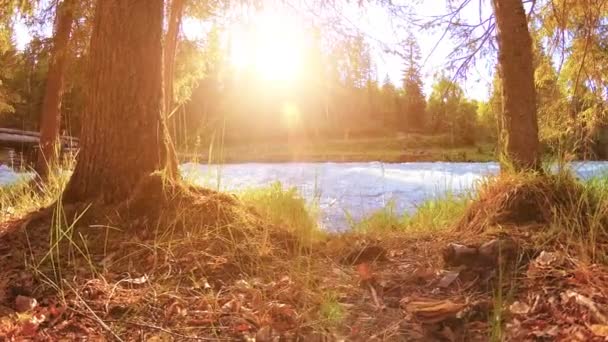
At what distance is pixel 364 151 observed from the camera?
35.2 meters

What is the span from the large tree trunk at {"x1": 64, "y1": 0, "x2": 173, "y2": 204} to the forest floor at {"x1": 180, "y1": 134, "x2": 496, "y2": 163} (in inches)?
927

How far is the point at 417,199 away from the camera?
1077 centimetres

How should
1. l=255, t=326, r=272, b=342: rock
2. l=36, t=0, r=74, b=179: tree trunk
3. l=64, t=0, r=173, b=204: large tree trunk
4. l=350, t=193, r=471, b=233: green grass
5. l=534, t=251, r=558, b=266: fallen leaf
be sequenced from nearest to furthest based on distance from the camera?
l=255, t=326, r=272, b=342: rock < l=534, t=251, r=558, b=266: fallen leaf < l=64, t=0, r=173, b=204: large tree trunk < l=350, t=193, r=471, b=233: green grass < l=36, t=0, r=74, b=179: tree trunk

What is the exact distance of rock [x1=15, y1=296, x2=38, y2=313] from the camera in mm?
2070

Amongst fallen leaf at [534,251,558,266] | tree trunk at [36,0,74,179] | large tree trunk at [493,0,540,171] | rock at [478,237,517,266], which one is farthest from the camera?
tree trunk at [36,0,74,179]

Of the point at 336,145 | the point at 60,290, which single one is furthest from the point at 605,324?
the point at 336,145

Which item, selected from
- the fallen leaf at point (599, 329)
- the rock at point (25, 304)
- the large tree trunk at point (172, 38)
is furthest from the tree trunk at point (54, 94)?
the fallen leaf at point (599, 329)

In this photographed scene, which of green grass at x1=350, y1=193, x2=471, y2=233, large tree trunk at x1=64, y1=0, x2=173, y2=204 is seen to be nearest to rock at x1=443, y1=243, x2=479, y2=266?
green grass at x1=350, y1=193, x2=471, y2=233

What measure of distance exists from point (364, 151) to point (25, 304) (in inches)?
1325

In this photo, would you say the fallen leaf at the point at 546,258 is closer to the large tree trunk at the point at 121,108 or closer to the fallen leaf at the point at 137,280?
the fallen leaf at the point at 137,280

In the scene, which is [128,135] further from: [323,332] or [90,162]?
[323,332]

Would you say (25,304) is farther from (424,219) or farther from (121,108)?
(424,219)

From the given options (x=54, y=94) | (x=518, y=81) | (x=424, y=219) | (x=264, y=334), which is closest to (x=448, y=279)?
(x=264, y=334)

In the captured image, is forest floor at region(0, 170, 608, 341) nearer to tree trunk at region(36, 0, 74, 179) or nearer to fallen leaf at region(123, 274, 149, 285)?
fallen leaf at region(123, 274, 149, 285)
